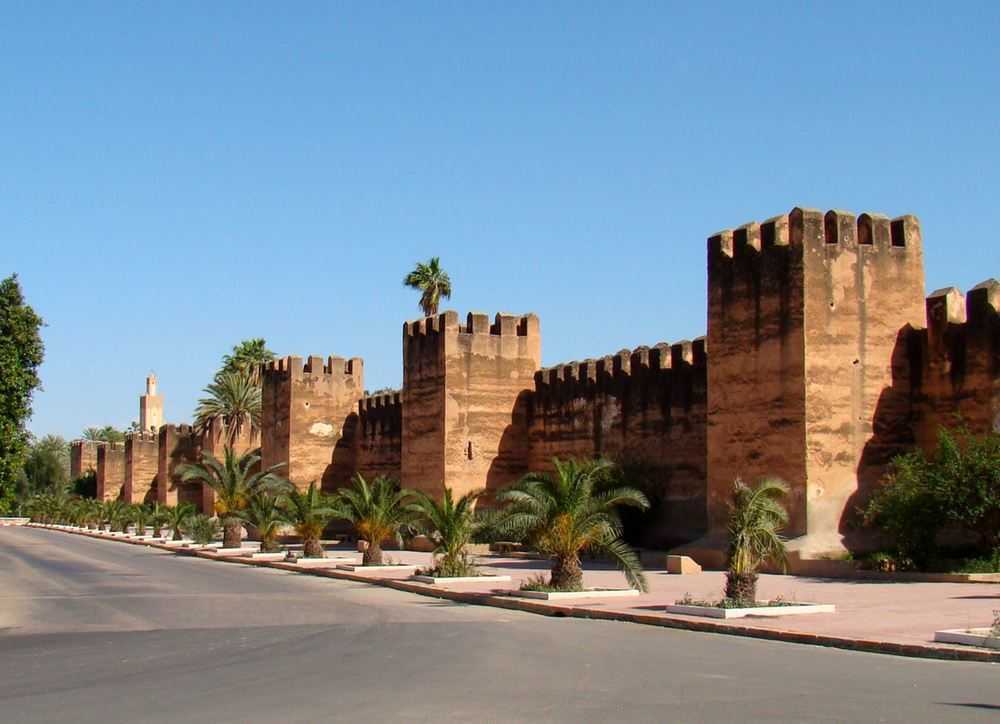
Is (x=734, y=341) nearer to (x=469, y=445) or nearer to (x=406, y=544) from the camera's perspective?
(x=469, y=445)

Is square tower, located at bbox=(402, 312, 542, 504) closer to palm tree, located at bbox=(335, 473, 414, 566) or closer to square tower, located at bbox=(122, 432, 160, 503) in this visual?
palm tree, located at bbox=(335, 473, 414, 566)

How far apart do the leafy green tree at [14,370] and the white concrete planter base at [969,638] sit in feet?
44.3

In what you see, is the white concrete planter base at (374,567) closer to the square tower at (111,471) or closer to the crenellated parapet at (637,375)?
the crenellated parapet at (637,375)

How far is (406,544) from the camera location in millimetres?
34625

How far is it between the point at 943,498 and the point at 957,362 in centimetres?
364

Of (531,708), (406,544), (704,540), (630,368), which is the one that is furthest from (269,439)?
(531,708)

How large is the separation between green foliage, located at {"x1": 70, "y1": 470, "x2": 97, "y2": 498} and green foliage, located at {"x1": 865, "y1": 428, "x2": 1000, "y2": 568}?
2713 inches

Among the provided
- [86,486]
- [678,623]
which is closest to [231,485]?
[678,623]

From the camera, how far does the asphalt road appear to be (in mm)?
8016

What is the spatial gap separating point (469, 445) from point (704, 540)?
10981 mm

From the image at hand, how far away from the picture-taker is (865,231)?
22.5 m

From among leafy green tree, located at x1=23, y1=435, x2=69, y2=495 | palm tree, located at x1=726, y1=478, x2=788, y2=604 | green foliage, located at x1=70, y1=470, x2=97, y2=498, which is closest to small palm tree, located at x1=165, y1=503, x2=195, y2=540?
palm tree, located at x1=726, y1=478, x2=788, y2=604

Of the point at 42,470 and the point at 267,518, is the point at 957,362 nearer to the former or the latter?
the point at 267,518

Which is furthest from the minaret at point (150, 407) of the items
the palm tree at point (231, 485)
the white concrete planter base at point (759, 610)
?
the white concrete planter base at point (759, 610)
